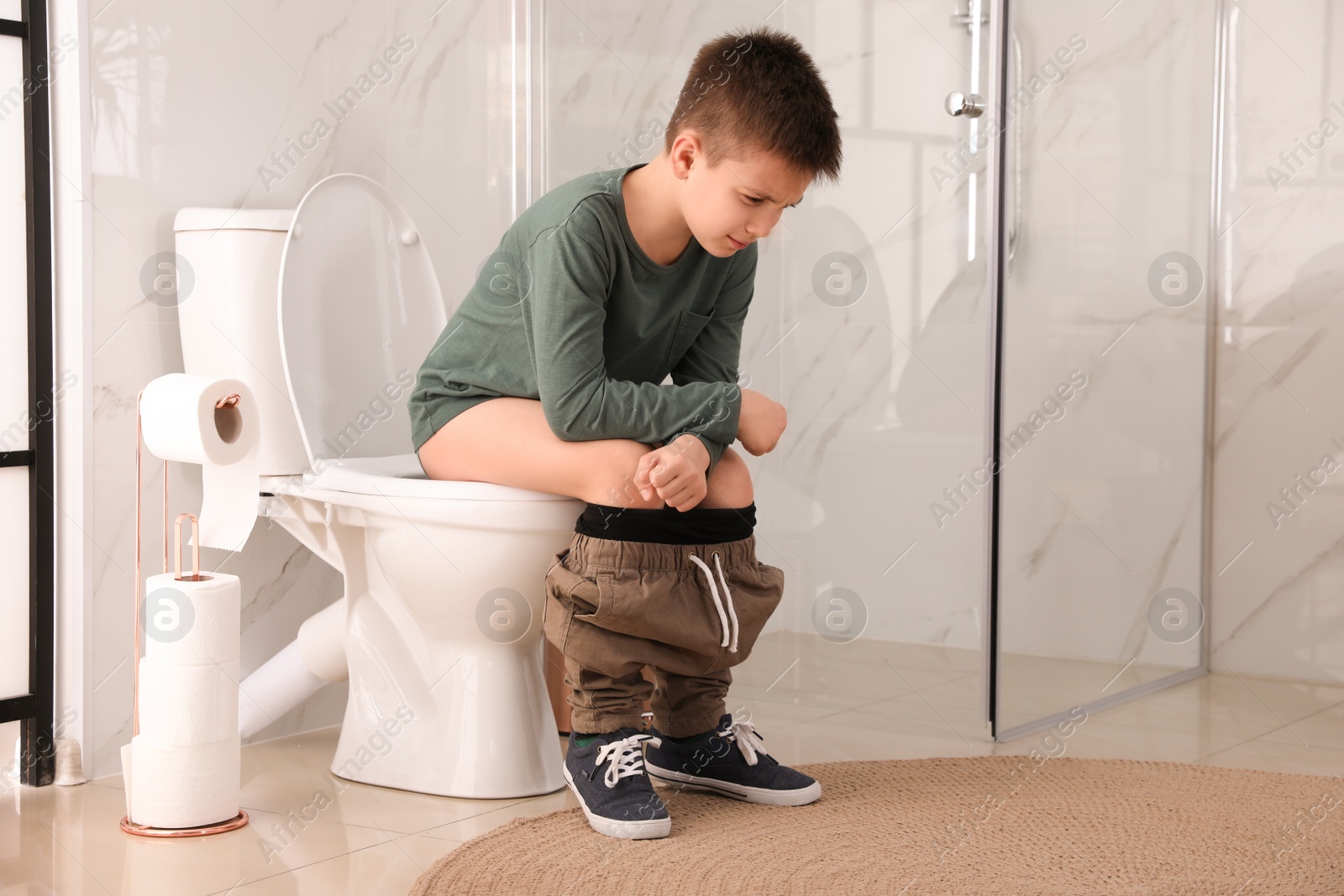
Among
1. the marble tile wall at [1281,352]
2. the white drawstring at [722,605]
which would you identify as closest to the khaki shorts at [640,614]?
the white drawstring at [722,605]

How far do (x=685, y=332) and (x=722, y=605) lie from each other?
343mm

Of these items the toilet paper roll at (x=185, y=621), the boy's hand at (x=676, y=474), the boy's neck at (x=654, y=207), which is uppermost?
the boy's neck at (x=654, y=207)

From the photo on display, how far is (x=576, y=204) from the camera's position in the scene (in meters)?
1.40

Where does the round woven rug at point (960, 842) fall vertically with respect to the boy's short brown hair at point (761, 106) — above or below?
below

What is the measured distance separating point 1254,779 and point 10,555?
153 centimetres

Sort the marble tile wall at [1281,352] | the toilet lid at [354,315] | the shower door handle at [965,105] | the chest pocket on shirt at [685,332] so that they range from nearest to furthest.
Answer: the chest pocket on shirt at [685,332] → the toilet lid at [354,315] → the shower door handle at [965,105] → the marble tile wall at [1281,352]

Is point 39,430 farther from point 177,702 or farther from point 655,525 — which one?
point 655,525

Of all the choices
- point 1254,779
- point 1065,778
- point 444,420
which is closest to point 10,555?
point 444,420

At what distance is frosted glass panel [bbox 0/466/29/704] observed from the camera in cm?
160

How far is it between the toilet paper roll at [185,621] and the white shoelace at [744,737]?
21.9 inches

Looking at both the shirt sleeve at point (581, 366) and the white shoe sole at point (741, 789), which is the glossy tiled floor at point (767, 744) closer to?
the white shoe sole at point (741, 789)

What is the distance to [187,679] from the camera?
141cm

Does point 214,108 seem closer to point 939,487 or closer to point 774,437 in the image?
point 774,437

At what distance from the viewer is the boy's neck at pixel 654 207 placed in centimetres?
143
